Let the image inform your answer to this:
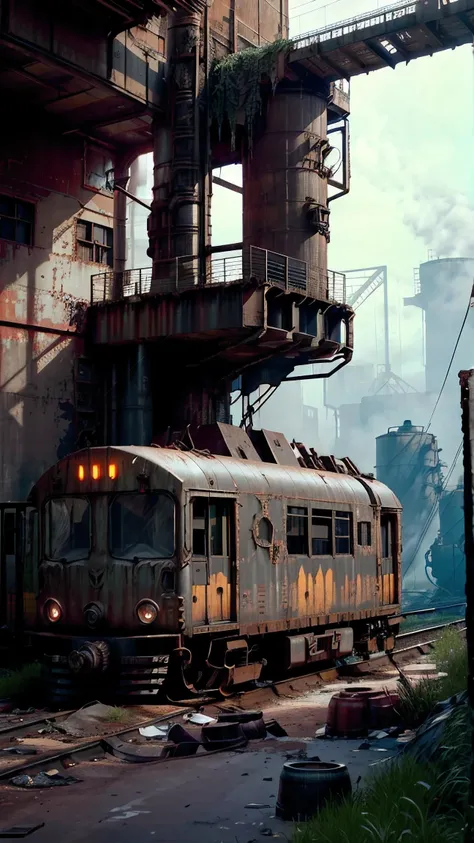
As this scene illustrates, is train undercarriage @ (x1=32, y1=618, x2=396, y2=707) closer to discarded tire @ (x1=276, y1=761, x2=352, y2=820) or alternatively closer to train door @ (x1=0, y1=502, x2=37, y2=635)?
train door @ (x1=0, y1=502, x2=37, y2=635)

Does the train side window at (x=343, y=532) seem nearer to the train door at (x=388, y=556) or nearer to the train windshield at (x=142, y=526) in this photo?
the train door at (x=388, y=556)

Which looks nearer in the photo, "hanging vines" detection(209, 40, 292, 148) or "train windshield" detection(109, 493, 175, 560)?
"train windshield" detection(109, 493, 175, 560)

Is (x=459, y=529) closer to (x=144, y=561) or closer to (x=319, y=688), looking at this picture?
(x=319, y=688)

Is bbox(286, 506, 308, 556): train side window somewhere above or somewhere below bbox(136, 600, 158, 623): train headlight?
above

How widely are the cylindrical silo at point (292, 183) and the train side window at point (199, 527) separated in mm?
16624

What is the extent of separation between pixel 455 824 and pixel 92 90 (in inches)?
937

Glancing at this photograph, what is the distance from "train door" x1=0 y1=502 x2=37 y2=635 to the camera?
607 inches

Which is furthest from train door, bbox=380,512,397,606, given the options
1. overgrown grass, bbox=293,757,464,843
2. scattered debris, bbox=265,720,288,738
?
overgrown grass, bbox=293,757,464,843

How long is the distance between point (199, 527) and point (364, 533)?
20.4 feet

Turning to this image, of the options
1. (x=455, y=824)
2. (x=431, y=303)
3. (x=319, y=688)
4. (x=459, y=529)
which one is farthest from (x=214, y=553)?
(x=431, y=303)

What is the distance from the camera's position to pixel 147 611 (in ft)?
41.5

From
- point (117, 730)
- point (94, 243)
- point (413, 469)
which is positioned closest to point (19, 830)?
point (117, 730)

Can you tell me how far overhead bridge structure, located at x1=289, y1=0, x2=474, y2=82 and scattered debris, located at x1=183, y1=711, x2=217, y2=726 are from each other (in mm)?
21585

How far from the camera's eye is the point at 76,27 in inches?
976
